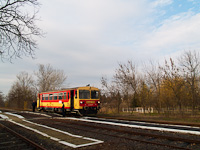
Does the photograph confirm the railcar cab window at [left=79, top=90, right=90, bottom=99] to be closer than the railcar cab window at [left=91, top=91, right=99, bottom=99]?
Yes

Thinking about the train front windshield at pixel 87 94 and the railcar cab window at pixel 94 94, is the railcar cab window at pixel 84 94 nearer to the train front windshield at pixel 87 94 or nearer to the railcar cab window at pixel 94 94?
the train front windshield at pixel 87 94

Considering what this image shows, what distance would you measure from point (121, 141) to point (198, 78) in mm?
13316

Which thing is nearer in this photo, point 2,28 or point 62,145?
point 62,145

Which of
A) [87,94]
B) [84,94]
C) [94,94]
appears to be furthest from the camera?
[94,94]

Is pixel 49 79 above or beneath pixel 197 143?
above

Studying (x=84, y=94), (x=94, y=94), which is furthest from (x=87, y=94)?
(x=94, y=94)

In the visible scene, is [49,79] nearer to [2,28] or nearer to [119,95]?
[119,95]

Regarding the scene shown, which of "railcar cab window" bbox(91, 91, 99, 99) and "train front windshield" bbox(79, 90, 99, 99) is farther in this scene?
"railcar cab window" bbox(91, 91, 99, 99)

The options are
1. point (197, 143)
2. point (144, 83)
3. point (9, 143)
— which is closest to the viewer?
point (197, 143)

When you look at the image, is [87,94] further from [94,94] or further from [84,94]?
[94,94]

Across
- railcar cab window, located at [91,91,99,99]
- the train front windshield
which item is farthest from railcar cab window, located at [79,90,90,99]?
railcar cab window, located at [91,91,99,99]

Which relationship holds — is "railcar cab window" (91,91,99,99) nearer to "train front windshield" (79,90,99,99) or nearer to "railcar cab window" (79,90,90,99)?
"train front windshield" (79,90,99,99)

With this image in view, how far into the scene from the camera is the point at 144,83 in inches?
839

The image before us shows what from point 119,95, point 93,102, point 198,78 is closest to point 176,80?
point 198,78
